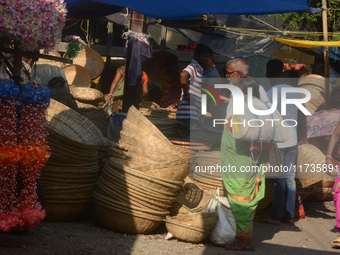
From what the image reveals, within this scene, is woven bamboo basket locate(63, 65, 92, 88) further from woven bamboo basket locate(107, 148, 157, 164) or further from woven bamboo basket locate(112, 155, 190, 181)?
woven bamboo basket locate(112, 155, 190, 181)

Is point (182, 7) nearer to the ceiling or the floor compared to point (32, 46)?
nearer to the ceiling

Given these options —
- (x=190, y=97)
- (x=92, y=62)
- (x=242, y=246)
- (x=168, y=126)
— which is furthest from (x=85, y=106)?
(x=242, y=246)

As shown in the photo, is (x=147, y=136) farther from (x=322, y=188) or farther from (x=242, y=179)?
(x=322, y=188)

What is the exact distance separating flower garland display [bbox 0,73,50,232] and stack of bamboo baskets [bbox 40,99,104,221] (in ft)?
2.68

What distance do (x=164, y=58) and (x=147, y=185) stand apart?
17.2 feet

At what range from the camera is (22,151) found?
15.3 feet

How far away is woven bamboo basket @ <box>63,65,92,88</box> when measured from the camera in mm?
12969

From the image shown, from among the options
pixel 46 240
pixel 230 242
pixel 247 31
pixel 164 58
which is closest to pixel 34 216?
pixel 46 240

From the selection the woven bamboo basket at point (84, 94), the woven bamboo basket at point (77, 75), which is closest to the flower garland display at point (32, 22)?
the woven bamboo basket at point (84, 94)

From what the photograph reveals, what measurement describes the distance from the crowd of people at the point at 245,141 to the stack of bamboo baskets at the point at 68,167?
4.93 feet

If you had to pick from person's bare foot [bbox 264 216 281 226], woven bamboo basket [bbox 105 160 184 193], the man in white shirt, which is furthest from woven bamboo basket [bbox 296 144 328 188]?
woven bamboo basket [bbox 105 160 184 193]

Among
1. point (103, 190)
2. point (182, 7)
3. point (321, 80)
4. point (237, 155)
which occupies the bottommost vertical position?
point (103, 190)

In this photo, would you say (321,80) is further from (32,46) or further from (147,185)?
(32,46)

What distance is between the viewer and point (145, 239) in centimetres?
598
